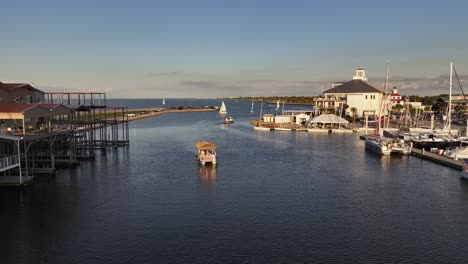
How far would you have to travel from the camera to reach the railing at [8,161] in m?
38.0

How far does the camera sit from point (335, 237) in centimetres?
2806

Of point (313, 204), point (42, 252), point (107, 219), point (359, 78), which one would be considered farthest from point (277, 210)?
point (359, 78)

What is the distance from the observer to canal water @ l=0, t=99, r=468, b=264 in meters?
25.5

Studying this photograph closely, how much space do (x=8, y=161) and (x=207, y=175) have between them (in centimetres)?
2143

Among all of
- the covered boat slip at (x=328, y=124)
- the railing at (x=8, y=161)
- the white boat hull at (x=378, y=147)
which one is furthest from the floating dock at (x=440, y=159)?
the railing at (x=8, y=161)

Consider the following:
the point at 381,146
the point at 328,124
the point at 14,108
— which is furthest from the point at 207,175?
the point at 328,124

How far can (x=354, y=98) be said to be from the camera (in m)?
134

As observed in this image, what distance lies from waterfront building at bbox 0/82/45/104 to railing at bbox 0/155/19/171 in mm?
14801

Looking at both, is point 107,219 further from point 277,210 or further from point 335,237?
point 335,237

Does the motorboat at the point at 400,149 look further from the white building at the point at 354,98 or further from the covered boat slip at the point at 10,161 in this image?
the white building at the point at 354,98

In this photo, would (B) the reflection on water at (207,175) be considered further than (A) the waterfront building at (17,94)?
No

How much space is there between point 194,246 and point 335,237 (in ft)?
33.0

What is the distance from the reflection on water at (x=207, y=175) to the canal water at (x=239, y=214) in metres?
0.13

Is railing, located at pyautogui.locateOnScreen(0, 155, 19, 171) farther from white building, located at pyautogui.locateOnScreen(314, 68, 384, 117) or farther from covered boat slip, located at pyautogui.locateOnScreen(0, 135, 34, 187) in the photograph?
white building, located at pyautogui.locateOnScreen(314, 68, 384, 117)
